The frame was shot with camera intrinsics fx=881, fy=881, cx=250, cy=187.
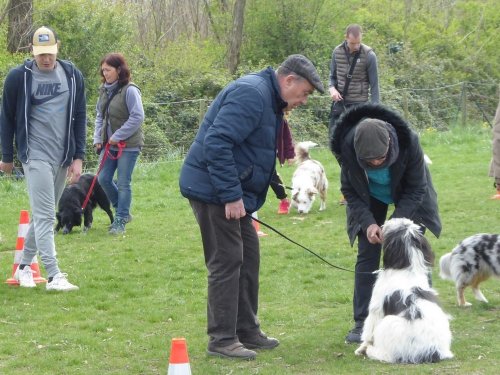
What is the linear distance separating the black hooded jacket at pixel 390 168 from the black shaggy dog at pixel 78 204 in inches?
252

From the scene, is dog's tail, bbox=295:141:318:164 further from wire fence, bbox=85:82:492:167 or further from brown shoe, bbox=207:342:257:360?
brown shoe, bbox=207:342:257:360

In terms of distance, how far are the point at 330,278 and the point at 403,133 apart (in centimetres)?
313

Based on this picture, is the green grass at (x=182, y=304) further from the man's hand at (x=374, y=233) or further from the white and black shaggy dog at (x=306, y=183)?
the man's hand at (x=374, y=233)

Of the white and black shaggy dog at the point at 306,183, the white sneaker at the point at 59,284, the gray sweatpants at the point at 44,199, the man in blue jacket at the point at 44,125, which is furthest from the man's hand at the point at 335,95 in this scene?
the white sneaker at the point at 59,284

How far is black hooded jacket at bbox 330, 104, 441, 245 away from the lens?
237 inches

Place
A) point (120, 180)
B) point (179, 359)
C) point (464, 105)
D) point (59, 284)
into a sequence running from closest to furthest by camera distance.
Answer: point (179, 359)
point (59, 284)
point (120, 180)
point (464, 105)

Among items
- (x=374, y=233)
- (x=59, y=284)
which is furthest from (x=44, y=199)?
(x=374, y=233)

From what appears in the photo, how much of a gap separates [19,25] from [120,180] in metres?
10.0

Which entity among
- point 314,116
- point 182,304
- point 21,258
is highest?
point 314,116

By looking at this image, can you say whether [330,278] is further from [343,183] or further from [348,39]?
[348,39]

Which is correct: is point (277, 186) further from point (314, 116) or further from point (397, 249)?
point (314, 116)

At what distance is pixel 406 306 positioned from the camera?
5.71m

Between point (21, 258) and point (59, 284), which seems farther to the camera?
point (21, 258)

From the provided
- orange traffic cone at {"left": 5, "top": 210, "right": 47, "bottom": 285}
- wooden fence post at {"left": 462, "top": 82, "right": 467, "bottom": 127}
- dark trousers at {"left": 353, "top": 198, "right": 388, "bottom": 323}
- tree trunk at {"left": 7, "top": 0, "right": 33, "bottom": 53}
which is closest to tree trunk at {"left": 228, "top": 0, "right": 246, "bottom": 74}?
wooden fence post at {"left": 462, "top": 82, "right": 467, "bottom": 127}
